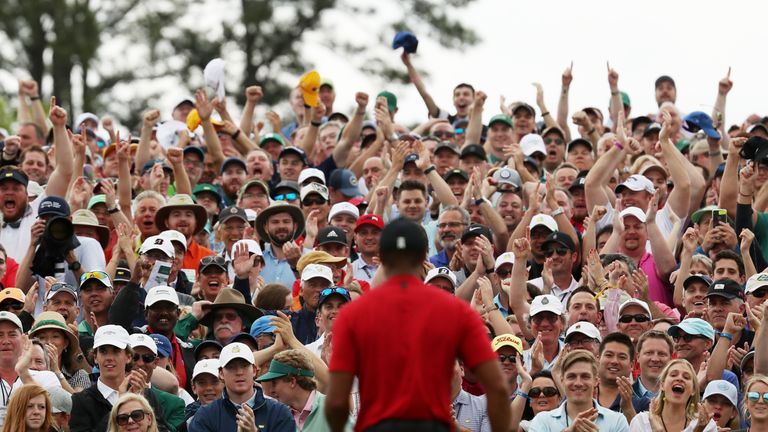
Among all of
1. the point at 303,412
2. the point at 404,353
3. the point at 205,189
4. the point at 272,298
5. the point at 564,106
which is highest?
the point at 564,106

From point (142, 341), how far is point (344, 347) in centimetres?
539

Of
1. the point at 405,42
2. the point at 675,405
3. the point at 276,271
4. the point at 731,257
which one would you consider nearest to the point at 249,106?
the point at 405,42

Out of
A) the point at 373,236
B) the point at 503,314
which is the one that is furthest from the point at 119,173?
the point at 503,314

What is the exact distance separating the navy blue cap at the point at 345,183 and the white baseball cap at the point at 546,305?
16.5 feet

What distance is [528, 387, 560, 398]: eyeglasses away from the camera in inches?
540

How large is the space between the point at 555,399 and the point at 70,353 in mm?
4047

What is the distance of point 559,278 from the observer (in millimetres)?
16562

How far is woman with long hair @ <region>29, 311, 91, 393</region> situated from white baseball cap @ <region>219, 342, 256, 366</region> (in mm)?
1524

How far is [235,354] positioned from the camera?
13430 mm

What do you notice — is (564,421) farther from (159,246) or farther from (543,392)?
(159,246)

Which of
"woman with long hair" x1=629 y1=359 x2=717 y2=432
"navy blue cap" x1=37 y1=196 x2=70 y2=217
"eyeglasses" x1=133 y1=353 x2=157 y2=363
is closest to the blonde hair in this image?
"woman with long hair" x1=629 y1=359 x2=717 y2=432

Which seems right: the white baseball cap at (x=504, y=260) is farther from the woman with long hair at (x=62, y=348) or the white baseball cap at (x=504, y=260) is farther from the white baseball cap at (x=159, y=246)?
the woman with long hair at (x=62, y=348)

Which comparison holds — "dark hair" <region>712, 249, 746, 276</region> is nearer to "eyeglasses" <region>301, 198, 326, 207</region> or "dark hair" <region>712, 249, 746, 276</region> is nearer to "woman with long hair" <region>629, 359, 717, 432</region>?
"woman with long hair" <region>629, 359, 717, 432</region>

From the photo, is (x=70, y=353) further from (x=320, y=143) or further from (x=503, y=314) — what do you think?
(x=320, y=143)
